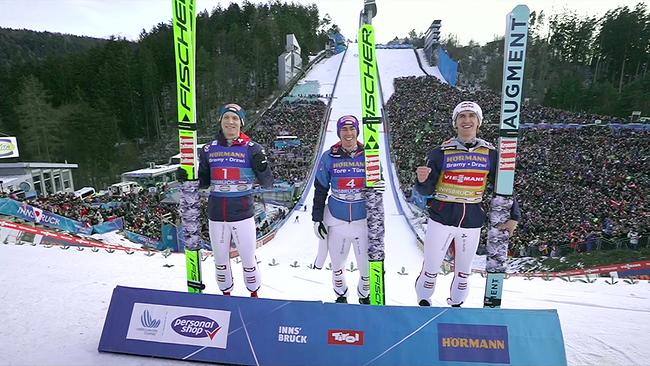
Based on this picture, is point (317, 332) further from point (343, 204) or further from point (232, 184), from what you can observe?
point (232, 184)

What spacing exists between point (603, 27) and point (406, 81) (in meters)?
27.3

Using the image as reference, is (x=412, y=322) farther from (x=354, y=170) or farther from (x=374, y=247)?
→ (x=354, y=170)

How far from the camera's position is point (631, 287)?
528 centimetres

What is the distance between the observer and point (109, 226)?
12.1 metres

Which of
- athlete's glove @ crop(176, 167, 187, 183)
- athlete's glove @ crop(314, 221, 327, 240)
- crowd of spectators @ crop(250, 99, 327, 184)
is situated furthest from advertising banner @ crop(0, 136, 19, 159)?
athlete's glove @ crop(314, 221, 327, 240)

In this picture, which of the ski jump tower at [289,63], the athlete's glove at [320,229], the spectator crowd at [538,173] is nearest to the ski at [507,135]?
the athlete's glove at [320,229]

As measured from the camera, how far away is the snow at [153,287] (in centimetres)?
350

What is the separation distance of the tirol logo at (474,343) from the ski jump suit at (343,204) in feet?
3.75

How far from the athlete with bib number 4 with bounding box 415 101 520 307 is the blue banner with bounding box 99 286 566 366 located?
674mm

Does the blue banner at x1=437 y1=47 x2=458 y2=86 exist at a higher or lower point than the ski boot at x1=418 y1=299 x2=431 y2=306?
higher

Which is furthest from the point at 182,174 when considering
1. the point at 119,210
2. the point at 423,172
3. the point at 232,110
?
the point at 119,210

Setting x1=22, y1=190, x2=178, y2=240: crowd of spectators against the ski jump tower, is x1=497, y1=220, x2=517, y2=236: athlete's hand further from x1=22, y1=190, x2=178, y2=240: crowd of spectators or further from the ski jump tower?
the ski jump tower

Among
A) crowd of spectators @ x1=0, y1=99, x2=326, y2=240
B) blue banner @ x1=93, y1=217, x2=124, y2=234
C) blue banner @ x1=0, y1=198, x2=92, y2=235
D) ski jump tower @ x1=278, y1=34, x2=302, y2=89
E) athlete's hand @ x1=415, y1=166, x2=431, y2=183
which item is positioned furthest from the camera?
ski jump tower @ x1=278, y1=34, x2=302, y2=89

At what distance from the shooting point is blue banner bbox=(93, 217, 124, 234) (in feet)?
38.0
